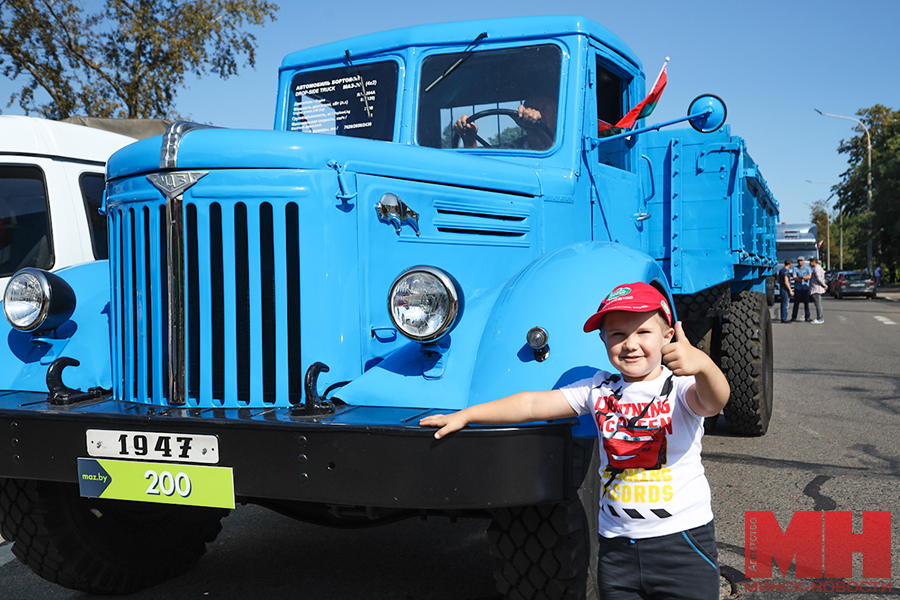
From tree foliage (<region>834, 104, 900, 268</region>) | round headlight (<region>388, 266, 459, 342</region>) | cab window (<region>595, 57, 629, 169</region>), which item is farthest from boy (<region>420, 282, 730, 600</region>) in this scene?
tree foliage (<region>834, 104, 900, 268</region>)

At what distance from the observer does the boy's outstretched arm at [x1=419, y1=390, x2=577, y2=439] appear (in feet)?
7.50

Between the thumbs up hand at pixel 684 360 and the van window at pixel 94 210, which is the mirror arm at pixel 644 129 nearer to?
the thumbs up hand at pixel 684 360

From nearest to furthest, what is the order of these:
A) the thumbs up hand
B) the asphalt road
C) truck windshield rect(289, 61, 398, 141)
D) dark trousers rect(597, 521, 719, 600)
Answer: the thumbs up hand
dark trousers rect(597, 521, 719, 600)
the asphalt road
truck windshield rect(289, 61, 398, 141)

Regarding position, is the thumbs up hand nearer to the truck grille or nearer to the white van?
the truck grille

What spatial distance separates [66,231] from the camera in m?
6.60

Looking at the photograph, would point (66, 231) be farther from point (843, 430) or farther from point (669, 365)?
point (843, 430)

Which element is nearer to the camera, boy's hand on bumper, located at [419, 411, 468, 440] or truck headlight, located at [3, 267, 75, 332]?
boy's hand on bumper, located at [419, 411, 468, 440]

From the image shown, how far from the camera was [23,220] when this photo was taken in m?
6.54

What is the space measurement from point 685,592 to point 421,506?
0.74 meters

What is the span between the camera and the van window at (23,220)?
646cm

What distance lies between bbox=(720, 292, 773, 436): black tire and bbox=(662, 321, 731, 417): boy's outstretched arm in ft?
13.5

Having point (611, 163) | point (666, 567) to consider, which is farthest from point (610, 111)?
point (666, 567)

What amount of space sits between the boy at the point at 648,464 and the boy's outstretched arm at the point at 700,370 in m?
0.02

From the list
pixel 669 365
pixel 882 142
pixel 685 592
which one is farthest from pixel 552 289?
pixel 882 142
